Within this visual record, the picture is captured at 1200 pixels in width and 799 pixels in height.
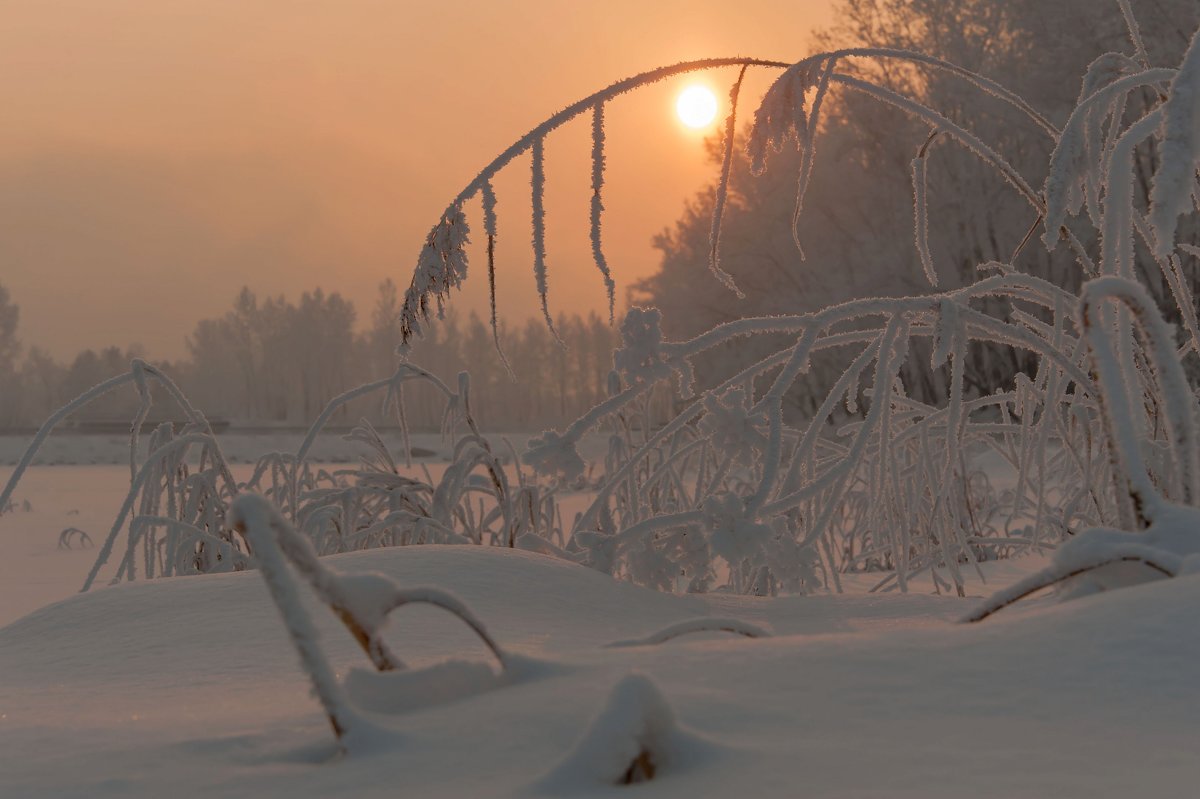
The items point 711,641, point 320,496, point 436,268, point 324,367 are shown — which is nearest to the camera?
point 711,641

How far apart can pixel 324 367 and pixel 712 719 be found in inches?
2398

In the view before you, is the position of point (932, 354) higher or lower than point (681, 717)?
higher

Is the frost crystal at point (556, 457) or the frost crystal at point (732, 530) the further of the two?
the frost crystal at point (556, 457)

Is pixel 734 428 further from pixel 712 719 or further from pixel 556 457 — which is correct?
pixel 712 719

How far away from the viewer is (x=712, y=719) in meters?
0.67

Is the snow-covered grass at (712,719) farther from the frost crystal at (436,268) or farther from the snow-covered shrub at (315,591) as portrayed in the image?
the frost crystal at (436,268)

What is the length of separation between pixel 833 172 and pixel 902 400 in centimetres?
1668

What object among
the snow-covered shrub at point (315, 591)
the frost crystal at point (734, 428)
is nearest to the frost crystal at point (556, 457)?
the frost crystal at point (734, 428)

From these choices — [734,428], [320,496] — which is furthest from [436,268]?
[320,496]

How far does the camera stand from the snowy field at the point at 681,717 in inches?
22.9

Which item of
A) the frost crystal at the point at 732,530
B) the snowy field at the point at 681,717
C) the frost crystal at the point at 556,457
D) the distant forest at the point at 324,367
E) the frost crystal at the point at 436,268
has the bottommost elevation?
the snowy field at the point at 681,717

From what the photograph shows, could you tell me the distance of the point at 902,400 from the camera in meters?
2.12

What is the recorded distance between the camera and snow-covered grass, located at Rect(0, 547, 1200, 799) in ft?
1.90

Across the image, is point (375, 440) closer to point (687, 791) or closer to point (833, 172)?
point (687, 791)
